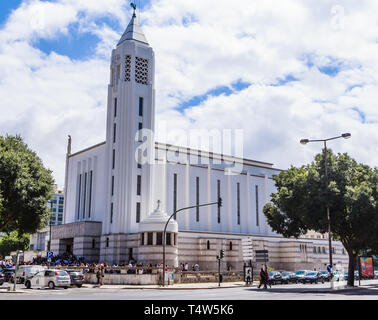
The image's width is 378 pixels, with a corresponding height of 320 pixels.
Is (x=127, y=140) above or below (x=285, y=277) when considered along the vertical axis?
above

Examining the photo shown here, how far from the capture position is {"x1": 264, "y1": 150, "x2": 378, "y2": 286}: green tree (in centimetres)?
3341

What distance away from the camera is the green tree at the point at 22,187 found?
3231 cm

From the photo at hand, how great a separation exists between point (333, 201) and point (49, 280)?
75.5 feet

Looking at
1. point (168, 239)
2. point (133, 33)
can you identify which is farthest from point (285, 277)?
point (133, 33)

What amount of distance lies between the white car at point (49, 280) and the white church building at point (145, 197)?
660 inches

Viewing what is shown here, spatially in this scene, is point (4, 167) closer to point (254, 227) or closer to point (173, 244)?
point (173, 244)

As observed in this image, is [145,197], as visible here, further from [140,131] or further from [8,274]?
[8,274]

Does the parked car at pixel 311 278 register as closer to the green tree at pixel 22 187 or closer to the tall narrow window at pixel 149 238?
the tall narrow window at pixel 149 238

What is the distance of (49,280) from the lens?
32.7 meters

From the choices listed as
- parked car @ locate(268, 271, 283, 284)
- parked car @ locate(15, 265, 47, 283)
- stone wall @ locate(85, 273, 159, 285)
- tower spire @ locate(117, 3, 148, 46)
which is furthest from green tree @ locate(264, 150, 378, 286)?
tower spire @ locate(117, 3, 148, 46)

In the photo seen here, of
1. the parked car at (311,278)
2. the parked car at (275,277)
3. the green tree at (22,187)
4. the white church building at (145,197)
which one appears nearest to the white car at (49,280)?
the green tree at (22,187)

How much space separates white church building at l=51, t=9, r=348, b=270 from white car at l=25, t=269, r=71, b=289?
16.8 meters

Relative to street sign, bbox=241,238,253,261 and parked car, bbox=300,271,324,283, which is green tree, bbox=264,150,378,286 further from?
parked car, bbox=300,271,324,283
